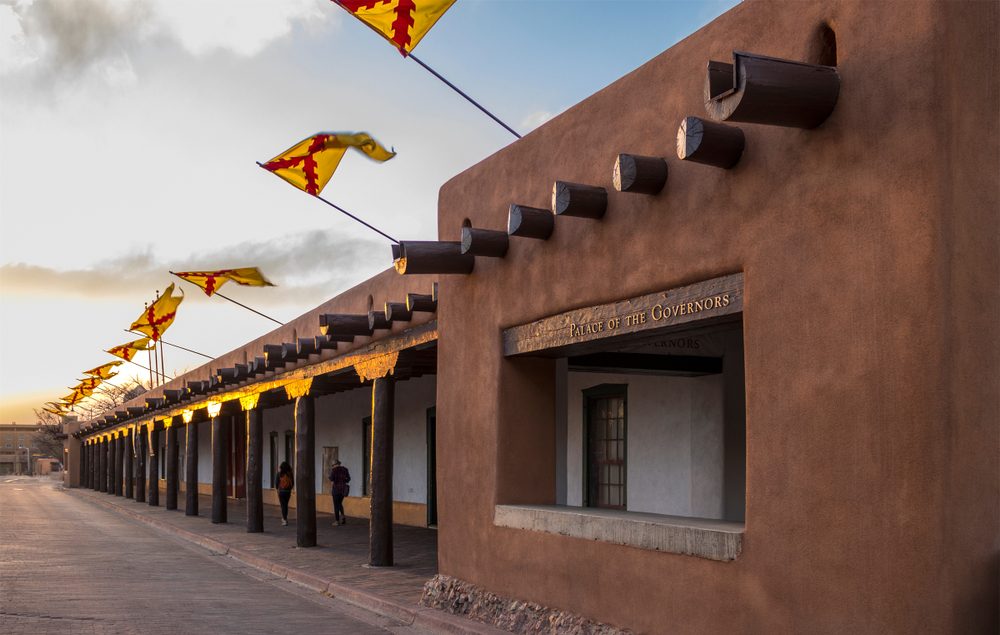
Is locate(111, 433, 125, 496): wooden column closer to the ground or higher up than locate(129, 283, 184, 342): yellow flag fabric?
closer to the ground

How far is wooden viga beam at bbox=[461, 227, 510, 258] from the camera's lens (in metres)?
10.1

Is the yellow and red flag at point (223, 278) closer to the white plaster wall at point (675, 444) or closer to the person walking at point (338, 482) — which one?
the person walking at point (338, 482)

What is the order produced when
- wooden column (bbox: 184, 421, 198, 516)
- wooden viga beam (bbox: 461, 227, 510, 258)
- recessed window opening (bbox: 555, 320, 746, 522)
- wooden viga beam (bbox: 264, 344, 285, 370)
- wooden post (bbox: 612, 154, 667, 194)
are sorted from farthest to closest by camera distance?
wooden column (bbox: 184, 421, 198, 516) < wooden viga beam (bbox: 264, 344, 285, 370) < recessed window opening (bbox: 555, 320, 746, 522) < wooden viga beam (bbox: 461, 227, 510, 258) < wooden post (bbox: 612, 154, 667, 194)

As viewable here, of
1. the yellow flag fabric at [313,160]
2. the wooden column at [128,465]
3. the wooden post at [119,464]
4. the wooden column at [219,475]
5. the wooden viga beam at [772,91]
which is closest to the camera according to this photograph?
the wooden viga beam at [772,91]

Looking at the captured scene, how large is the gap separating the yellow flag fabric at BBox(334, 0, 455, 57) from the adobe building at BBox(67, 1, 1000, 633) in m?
1.37

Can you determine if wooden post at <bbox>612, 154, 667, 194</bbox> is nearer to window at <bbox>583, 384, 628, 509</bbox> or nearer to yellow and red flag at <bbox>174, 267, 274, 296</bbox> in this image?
window at <bbox>583, 384, 628, 509</bbox>

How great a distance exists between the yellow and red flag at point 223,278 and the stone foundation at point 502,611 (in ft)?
40.6

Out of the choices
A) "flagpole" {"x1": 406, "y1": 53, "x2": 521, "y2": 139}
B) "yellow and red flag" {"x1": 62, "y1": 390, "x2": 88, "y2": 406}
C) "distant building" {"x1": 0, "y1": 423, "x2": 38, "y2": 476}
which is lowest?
"distant building" {"x1": 0, "y1": 423, "x2": 38, "y2": 476}

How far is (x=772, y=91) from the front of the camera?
20.0ft

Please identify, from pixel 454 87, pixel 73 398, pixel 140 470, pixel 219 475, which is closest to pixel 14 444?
pixel 73 398

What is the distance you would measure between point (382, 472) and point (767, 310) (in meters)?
8.49

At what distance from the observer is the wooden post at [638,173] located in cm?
776

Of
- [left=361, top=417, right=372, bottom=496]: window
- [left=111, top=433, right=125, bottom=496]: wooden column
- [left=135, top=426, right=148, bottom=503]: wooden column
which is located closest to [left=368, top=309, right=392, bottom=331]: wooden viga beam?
[left=361, top=417, right=372, bottom=496]: window

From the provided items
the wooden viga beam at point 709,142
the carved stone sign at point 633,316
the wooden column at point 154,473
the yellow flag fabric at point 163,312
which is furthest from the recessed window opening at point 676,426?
the wooden column at point 154,473
